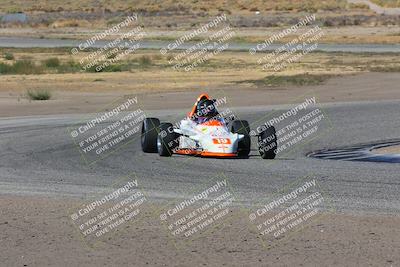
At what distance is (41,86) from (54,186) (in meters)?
26.1

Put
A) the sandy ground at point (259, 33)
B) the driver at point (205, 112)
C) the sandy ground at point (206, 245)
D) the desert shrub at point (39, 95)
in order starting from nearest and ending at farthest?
the sandy ground at point (206, 245), the driver at point (205, 112), the desert shrub at point (39, 95), the sandy ground at point (259, 33)

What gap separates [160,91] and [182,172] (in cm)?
2261

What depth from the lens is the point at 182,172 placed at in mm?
18297

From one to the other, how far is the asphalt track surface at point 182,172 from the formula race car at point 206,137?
0.21 meters

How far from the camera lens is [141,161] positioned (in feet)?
66.1

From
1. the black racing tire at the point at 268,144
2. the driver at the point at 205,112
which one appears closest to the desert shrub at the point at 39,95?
the driver at the point at 205,112

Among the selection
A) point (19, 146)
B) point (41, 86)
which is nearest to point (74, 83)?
point (41, 86)

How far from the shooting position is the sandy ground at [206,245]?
11.6 metres

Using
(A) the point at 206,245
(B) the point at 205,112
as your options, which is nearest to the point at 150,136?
(B) the point at 205,112

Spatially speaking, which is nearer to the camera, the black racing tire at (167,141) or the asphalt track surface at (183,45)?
the black racing tire at (167,141)

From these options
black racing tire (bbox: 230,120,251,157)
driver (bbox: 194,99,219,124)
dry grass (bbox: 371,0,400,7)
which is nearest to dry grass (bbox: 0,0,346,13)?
dry grass (bbox: 371,0,400,7)

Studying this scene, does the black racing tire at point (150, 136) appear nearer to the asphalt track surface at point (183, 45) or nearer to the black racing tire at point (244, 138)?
the black racing tire at point (244, 138)

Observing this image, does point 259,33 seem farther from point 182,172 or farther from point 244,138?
point 182,172

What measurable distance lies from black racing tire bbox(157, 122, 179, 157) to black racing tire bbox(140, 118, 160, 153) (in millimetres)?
396
